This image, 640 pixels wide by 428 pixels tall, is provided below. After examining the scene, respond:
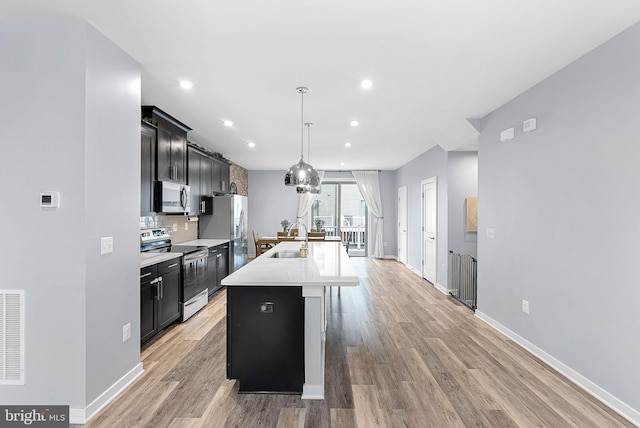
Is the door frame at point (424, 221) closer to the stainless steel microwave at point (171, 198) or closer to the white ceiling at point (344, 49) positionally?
the white ceiling at point (344, 49)

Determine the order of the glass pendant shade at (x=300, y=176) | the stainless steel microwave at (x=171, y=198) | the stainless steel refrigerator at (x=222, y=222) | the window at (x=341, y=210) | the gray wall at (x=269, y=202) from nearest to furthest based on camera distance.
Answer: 1. the glass pendant shade at (x=300, y=176)
2. the stainless steel microwave at (x=171, y=198)
3. the stainless steel refrigerator at (x=222, y=222)
4. the gray wall at (x=269, y=202)
5. the window at (x=341, y=210)

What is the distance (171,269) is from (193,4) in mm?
2801

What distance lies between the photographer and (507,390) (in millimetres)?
2502

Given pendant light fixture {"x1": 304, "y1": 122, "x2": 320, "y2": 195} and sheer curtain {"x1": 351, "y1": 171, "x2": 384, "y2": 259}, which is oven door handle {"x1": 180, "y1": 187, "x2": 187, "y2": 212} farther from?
sheer curtain {"x1": 351, "y1": 171, "x2": 384, "y2": 259}

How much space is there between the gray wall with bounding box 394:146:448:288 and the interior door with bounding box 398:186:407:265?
0.26 m

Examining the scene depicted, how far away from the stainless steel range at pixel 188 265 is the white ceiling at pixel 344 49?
1.64 meters

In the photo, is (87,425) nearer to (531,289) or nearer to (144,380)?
(144,380)

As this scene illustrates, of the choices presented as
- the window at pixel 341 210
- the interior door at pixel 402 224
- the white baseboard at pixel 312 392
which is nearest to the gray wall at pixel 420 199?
the interior door at pixel 402 224

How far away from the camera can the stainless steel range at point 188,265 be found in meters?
4.02

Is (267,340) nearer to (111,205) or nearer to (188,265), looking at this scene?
(111,205)

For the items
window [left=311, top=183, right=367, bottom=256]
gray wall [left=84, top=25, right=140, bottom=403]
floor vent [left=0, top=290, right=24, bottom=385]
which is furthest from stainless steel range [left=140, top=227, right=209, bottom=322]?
window [left=311, top=183, right=367, bottom=256]

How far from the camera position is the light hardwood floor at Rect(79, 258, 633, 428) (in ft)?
7.02

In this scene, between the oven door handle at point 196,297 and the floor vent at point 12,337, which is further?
the oven door handle at point 196,297

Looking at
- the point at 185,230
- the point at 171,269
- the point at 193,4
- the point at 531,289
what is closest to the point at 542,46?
the point at 531,289
